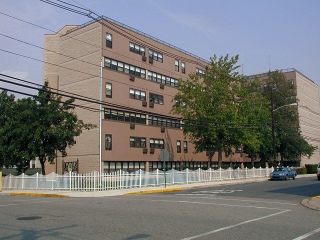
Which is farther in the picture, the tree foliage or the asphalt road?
the tree foliage

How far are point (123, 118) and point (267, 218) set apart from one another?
98.8ft

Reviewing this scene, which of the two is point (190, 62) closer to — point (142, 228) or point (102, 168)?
point (102, 168)

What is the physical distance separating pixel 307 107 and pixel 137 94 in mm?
49999

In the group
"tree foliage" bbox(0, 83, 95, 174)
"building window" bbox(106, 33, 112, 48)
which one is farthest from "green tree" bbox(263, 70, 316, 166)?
"tree foliage" bbox(0, 83, 95, 174)

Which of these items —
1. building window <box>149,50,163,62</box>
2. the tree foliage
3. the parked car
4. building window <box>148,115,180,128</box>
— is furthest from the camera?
building window <box>149,50,163,62</box>

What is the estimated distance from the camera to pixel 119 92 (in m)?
40.5

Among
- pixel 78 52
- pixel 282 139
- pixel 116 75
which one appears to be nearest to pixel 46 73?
pixel 78 52

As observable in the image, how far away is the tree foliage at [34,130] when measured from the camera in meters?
29.4

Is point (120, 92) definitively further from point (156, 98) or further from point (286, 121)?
point (286, 121)

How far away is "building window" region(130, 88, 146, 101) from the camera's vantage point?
4219cm

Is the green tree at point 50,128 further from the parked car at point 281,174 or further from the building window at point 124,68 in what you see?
the parked car at point 281,174

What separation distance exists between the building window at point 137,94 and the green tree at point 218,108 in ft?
15.2

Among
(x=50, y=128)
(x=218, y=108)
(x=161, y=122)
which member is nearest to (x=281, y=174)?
(x=218, y=108)

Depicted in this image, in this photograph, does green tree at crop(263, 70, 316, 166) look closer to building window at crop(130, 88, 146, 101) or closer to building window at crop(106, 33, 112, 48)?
building window at crop(130, 88, 146, 101)
